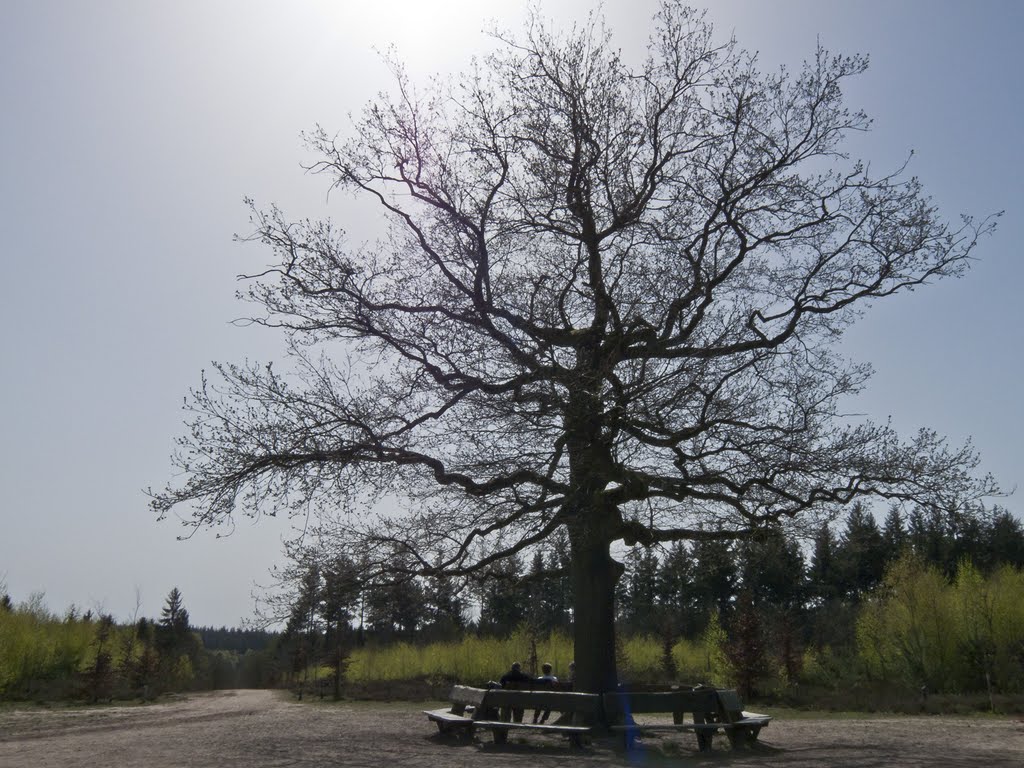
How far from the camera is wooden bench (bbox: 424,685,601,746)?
36.0 ft

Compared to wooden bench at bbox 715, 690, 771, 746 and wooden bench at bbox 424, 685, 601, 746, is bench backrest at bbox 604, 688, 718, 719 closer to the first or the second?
wooden bench at bbox 715, 690, 771, 746

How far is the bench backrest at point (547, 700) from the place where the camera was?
1113 cm

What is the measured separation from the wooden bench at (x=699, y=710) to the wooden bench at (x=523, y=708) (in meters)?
0.35

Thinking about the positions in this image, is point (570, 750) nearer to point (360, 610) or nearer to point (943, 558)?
point (360, 610)

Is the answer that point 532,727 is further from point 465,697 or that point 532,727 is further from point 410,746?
point 465,697

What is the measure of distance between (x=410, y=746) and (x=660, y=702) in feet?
11.2

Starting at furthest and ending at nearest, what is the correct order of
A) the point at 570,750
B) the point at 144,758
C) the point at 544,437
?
1. the point at 544,437
2. the point at 570,750
3. the point at 144,758

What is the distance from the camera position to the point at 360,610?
13.0 meters

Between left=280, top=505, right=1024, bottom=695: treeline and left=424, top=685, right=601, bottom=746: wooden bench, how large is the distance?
1.96 meters

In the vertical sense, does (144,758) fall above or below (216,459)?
below

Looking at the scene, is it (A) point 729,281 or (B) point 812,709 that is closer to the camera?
(A) point 729,281

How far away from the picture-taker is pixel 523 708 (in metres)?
11.8

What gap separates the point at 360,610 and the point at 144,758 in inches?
179

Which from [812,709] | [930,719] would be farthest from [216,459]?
[812,709]
